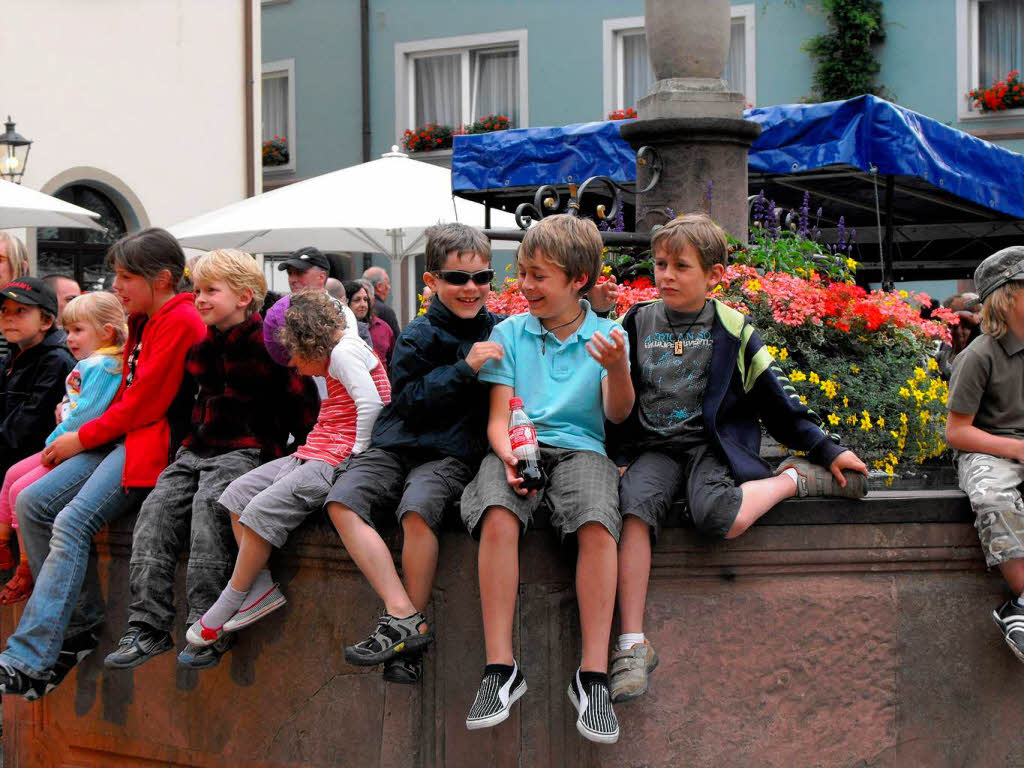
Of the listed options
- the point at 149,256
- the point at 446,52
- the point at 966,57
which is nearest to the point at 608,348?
the point at 149,256

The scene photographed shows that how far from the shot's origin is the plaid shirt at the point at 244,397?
4.74 metres

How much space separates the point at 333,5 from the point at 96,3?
6.32 metres

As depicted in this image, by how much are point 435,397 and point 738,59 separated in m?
17.0

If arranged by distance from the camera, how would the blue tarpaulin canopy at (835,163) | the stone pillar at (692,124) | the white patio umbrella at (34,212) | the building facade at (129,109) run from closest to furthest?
the stone pillar at (692,124) < the blue tarpaulin canopy at (835,163) < the white patio umbrella at (34,212) < the building facade at (129,109)

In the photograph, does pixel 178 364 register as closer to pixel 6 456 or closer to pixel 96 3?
pixel 6 456

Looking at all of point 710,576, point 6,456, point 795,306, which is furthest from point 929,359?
point 6,456

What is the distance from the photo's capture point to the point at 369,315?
988 centimetres

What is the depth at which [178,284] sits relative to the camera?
5172 millimetres

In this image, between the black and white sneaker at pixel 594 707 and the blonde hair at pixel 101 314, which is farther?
the blonde hair at pixel 101 314

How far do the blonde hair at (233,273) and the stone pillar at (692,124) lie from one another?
2.21 metres

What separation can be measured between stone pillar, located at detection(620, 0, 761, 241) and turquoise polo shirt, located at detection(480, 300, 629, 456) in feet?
7.56

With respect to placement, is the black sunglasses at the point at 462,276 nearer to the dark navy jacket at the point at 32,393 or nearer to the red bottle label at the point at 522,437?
the red bottle label at the point at 522,437

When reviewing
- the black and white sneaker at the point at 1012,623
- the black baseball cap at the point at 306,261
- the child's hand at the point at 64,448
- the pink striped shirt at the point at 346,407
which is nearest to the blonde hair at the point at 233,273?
the pink striped shirt at the point at 346,407

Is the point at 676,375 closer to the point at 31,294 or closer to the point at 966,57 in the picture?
the point at 31,294
